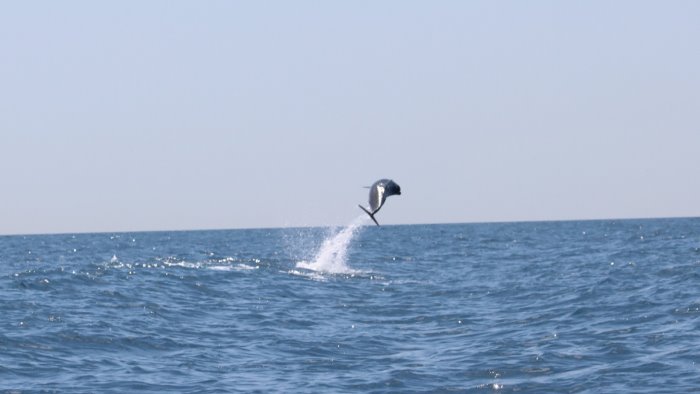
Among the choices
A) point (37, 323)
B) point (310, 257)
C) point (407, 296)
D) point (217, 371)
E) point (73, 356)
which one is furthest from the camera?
point (310, 257)

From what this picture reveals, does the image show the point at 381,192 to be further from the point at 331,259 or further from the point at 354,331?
the point at 331,259

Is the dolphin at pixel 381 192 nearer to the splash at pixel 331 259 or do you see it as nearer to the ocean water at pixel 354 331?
the ocean water at pixel 354 331

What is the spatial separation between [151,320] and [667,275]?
17.4m

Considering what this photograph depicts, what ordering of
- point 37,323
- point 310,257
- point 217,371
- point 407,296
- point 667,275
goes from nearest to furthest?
point 217,371
point 37,323
point 407,296
point 667,275
point 310,257

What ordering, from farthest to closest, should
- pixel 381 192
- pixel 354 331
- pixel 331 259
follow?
pixel 331 259
pixel 381 192
pixel 354 331

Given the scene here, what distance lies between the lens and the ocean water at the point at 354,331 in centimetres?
1805

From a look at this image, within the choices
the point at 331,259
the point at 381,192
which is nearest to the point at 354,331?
the point at 381,192

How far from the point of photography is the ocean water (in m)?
18.0

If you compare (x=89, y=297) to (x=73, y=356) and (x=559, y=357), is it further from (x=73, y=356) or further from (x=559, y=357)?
(x=559, y=357)

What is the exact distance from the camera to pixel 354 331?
24328mm

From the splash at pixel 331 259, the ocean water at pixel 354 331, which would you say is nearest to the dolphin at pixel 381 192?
the ocean water at pixel 354 331

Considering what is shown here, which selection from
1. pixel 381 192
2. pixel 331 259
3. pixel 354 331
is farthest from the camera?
pixel 331 259

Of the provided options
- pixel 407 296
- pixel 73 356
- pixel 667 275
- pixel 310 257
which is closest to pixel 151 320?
pixel 73 356

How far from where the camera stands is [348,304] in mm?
30156
